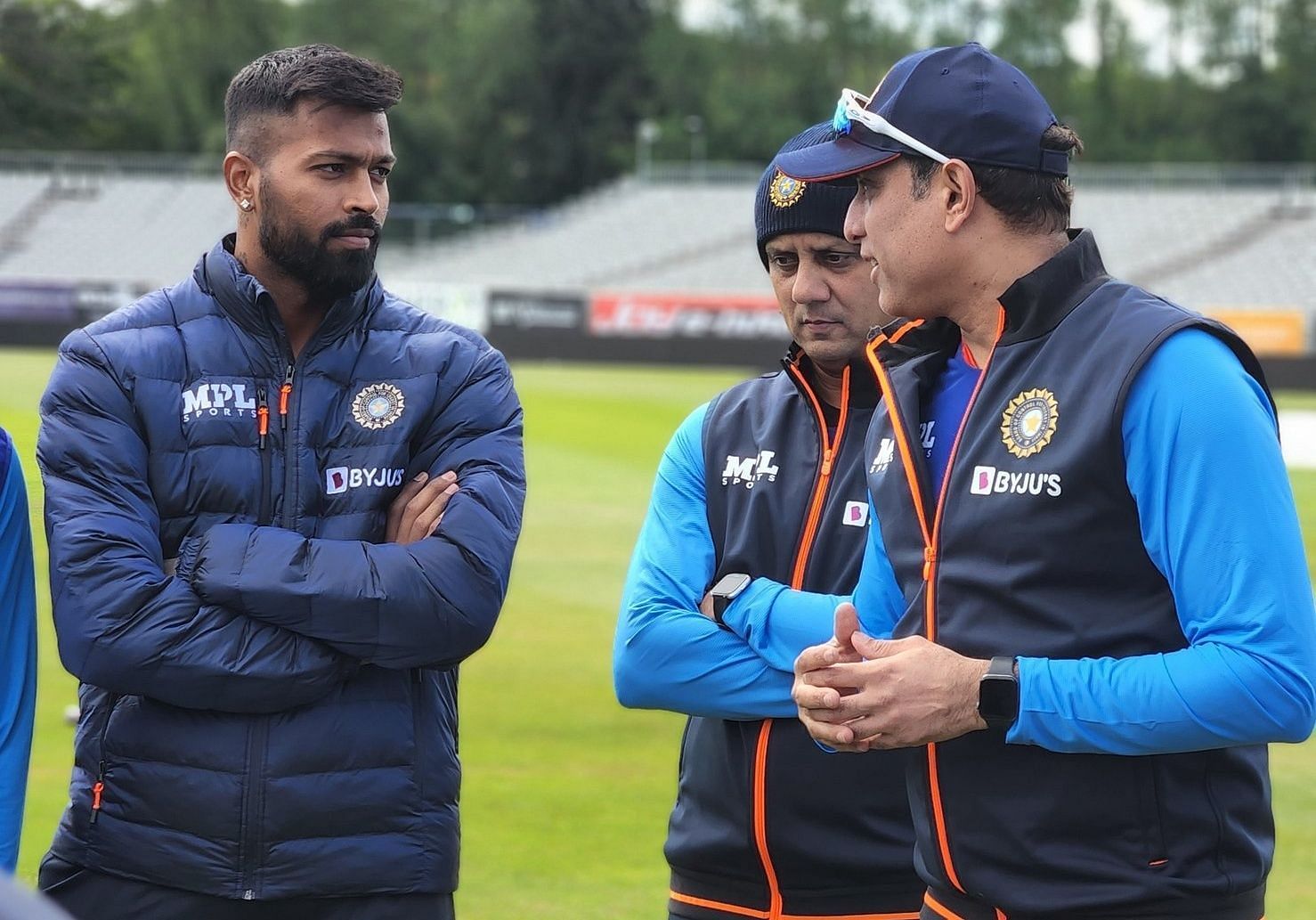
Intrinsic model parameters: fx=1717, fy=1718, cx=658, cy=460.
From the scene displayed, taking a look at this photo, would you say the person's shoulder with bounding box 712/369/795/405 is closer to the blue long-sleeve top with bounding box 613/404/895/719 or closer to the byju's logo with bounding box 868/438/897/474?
the blue long-sleeve top with bounding box 613/404/895/719

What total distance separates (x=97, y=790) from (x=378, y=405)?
86 cm

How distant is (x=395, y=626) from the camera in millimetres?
3092

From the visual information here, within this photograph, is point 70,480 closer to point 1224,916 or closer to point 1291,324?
point 1224,916

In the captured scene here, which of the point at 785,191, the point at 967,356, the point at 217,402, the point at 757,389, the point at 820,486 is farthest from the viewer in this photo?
the point at 757,389

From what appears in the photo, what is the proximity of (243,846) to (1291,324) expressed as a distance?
98.5ft

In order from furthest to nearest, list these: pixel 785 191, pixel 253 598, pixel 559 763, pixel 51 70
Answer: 1. pixel 51 70
2. pixel 559 763
3. pixel 785 191
4. pixel 253 598

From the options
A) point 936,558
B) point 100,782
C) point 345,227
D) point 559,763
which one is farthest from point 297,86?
point 559,763

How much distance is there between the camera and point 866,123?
106 inches

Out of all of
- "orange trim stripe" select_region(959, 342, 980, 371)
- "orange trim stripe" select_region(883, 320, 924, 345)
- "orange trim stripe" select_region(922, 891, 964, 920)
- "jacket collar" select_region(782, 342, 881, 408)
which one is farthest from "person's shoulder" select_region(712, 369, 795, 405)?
"orange trim stripe" select_region(922, 891, 964, 920)

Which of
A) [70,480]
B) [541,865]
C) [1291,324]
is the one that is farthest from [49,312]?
[70,480]

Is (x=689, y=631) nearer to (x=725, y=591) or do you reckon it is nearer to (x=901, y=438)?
(x=725, y=591)

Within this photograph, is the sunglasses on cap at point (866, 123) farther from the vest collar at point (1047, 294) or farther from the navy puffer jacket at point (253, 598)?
the navy puffer jacket at point (253, 598)

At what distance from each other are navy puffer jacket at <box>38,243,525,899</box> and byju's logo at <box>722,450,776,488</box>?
47cm

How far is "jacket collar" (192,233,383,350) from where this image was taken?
10.6 ft
